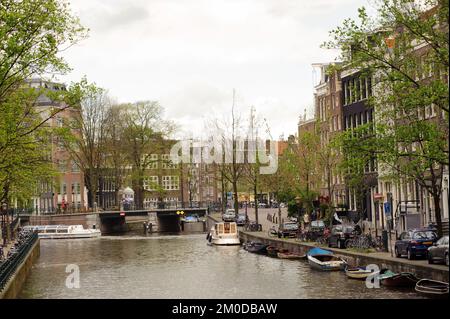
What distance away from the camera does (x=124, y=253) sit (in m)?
65.0

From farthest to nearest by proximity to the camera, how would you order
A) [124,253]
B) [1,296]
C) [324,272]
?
[124,253] < [324,272] < [1,296]

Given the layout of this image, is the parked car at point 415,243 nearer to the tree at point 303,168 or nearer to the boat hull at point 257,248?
the boat hull at point 257,248

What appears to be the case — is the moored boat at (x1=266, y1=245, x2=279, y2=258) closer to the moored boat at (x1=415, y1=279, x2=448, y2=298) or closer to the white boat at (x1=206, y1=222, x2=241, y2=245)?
the white boat at (x1=206, y1=222, x2=241, y2=245)

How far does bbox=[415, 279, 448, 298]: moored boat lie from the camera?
3127cm

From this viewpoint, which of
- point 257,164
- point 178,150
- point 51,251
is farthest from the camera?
point 178,150

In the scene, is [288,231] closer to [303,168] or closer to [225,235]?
[303,168]

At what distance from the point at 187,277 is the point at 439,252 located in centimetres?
1511

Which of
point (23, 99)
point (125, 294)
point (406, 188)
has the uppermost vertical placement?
point (23, 99)

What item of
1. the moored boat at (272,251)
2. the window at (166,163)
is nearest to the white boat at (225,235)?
the moored boat at (272,251)

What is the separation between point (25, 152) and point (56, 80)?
7.74 m

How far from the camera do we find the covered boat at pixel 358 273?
130 feet

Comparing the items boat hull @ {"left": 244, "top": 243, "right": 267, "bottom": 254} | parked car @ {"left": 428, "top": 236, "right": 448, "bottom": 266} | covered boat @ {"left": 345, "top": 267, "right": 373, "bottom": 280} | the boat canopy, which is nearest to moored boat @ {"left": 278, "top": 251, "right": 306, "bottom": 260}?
boat hull @ {"left": 244, "top": 243, "right": 267, "bottom": 254}
